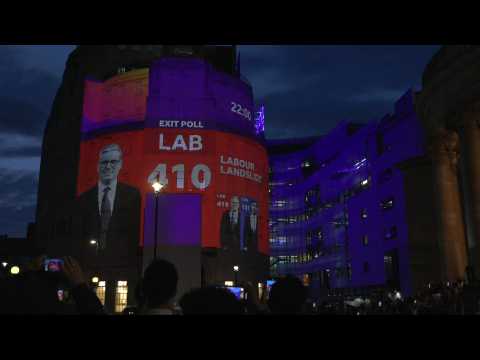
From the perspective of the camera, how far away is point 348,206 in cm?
8475

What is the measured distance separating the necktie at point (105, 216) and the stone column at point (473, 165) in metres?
38.4

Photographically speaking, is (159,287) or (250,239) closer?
(159,287)

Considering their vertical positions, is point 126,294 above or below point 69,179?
below

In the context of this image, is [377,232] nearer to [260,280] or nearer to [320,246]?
[260,280]

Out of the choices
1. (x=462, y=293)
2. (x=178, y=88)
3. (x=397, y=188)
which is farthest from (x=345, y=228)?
(x=462, y=293)

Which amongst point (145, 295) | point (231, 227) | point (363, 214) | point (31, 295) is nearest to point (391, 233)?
point (363, 214)

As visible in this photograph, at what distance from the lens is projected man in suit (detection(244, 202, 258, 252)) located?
55.3 m

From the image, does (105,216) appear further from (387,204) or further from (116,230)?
(387,204)

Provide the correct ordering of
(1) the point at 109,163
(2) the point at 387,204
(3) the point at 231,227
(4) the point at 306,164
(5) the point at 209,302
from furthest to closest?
(4) the point at 306,164 < (2) the point at 387,204 < (1) the point at 109,163 < (3) the point at 231,227 < (5) the point at 209,302

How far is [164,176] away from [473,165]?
33747 mm

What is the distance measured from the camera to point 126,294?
51.7m

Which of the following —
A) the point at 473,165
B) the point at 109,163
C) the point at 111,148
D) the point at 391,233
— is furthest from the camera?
the point at 391,233

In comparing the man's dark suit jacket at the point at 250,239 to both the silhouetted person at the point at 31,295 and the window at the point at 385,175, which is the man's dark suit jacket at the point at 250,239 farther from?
the silhouetted person at the point at 31,295

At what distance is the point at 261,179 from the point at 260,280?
12.0 meters
